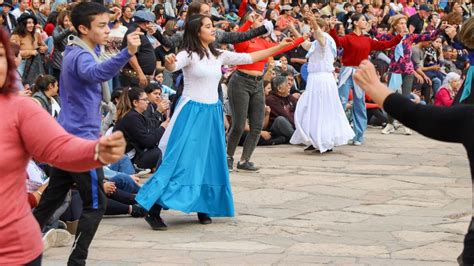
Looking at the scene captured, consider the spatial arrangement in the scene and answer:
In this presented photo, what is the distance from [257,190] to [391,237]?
8.37ft

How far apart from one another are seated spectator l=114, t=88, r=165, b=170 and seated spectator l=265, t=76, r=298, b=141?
351 centimetres

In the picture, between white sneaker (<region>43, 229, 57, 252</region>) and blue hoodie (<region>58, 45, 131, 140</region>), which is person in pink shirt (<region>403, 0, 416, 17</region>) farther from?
blue hoodie (<region>58, 45, 131, 140</region>)

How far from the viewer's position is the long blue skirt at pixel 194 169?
8.28 metres

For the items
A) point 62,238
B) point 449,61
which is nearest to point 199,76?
point 62,238

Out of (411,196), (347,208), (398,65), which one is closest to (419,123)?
(347,208)

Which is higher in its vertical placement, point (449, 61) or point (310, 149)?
point (310, 149)

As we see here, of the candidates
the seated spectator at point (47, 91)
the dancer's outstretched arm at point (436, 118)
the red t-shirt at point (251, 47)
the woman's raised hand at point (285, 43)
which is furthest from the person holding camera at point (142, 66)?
the dancer's outstretched arm at point (436, 118)

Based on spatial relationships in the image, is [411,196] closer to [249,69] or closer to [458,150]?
[249,69]

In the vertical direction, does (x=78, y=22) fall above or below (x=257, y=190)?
above

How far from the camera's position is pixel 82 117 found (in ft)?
21.0

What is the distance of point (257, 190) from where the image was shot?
1034 centimetres

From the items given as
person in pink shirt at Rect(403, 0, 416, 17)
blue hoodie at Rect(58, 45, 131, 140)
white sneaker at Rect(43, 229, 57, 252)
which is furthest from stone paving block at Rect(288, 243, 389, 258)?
person in pink shirt at Rect(403, 0, 416, 17)

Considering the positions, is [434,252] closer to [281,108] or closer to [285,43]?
[285,43]

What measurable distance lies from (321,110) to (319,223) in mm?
5236
